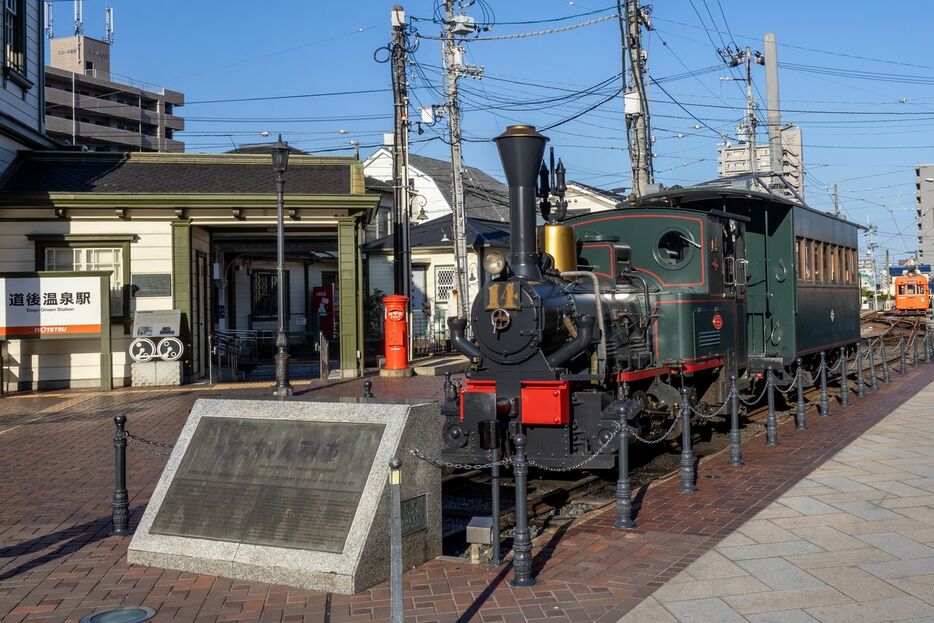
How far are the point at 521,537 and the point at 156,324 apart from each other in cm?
1447

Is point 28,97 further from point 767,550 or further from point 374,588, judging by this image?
point 767,550

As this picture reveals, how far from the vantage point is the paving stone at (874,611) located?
Result: 5.18m

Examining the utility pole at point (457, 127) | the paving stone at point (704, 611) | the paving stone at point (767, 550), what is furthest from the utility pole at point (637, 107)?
the paving stone at point (704, 611)

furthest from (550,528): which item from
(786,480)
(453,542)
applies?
(786,480)

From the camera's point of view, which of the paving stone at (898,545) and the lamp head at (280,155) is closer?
the paving stone at (898,545)

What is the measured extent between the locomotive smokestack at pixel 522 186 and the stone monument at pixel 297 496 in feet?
9.92

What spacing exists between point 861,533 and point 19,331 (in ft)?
52.1

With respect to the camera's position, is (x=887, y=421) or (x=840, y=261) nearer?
(x=887, y=421)

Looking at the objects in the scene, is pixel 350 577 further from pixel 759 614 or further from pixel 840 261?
pixel 840 261

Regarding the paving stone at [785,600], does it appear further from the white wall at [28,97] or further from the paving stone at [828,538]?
the white wall at [28,97]

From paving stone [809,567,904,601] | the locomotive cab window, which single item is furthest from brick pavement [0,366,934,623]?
the locomotive cab window

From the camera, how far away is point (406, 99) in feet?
79.4

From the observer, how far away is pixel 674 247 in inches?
460

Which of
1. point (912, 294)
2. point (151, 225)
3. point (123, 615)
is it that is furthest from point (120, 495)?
point (912, 294)
